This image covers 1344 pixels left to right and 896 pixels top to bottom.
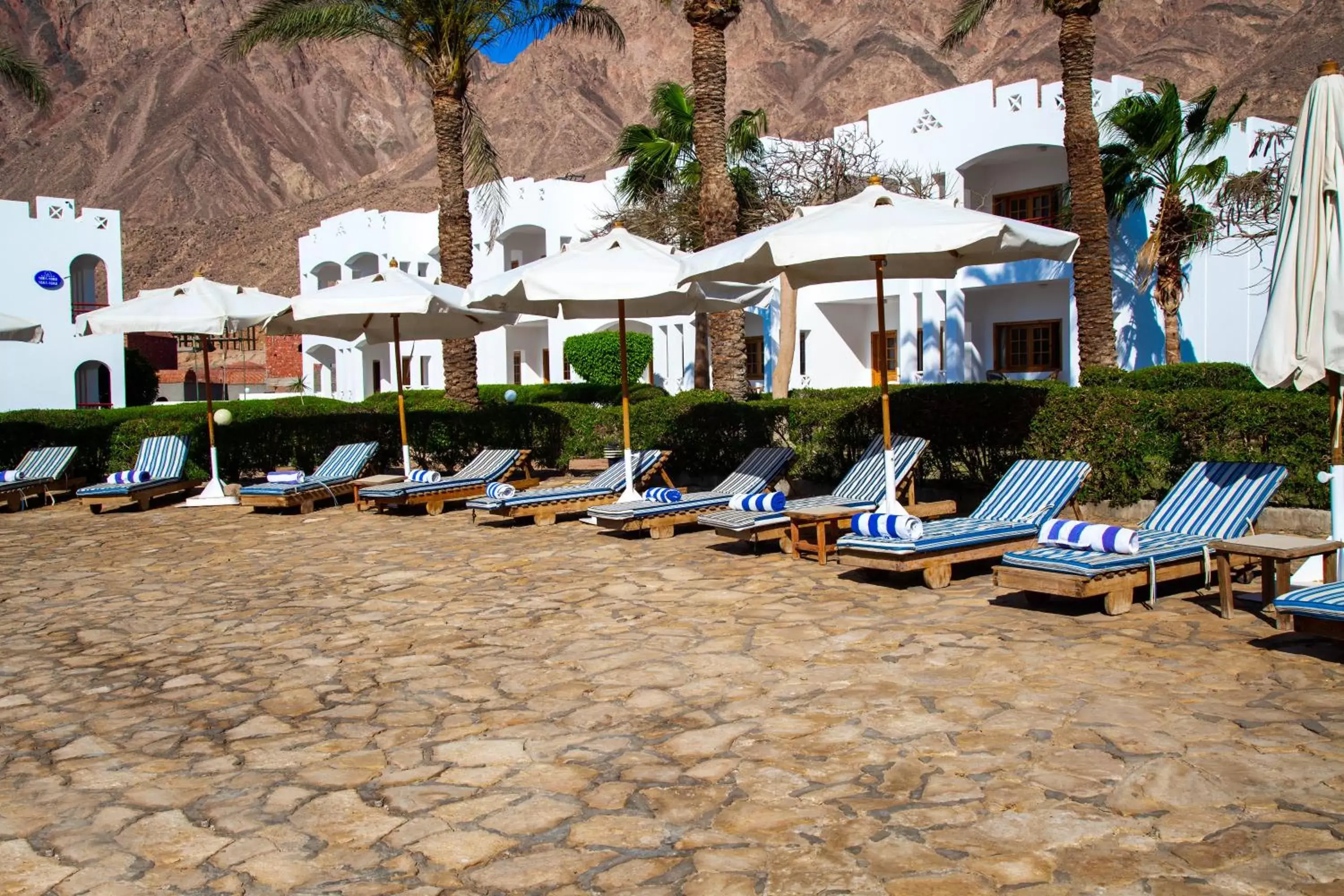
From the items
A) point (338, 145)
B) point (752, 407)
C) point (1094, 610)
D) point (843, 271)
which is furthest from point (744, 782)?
point (338, 145)

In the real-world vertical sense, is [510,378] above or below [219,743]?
above

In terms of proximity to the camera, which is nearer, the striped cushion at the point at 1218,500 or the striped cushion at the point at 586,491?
the striped cushion at the point at 1218,500

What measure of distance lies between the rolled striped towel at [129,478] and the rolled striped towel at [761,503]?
8.54 meters

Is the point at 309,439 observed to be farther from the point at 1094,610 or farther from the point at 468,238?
the point at 1094,610

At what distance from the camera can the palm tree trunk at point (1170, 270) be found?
24.2m

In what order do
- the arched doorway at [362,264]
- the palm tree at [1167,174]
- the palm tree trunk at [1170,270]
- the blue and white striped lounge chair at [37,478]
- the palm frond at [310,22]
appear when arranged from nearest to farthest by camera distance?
the blue and white striped lounge chair at [37,478] → the palm frond at [310,22] → the palm tree at [1167,174] → the palm tree trunk at [1170,270] → the arched doorway at [362,264]

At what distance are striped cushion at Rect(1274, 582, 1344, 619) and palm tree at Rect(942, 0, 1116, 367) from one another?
10789 millimetres

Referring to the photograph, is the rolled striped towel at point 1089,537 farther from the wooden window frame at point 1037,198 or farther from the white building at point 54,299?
the white building at point 54,299

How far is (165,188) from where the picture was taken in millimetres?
106250

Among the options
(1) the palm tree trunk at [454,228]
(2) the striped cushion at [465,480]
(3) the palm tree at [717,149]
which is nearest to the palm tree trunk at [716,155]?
(3) the palm tree at [717,149]

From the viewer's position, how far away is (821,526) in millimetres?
8930

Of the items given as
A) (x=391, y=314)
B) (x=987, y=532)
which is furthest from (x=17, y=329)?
(x=987, y=532)

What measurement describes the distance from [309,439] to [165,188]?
333ft

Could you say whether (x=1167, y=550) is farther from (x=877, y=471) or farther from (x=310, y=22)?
(x=310, y=22)
